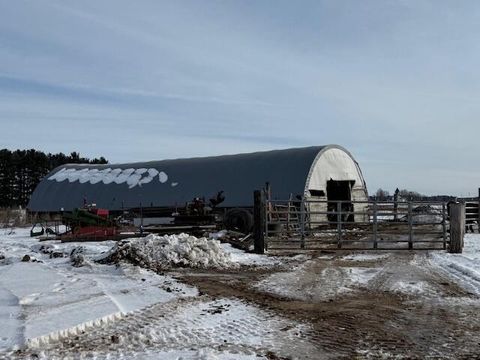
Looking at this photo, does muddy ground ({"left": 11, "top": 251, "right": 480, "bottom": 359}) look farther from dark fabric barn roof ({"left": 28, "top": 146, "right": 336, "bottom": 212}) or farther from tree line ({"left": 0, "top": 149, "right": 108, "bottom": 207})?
tree line ({"left": 0, "top": 149, "right": 108, "bottom": 207})

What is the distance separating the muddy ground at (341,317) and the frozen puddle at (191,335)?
2cm

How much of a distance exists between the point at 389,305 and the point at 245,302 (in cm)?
222

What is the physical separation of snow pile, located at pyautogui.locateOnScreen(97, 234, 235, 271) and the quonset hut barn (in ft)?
62.7

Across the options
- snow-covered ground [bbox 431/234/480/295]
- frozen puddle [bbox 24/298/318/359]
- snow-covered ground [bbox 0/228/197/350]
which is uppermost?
snow-covered ground [bbox 0/228/197/350]

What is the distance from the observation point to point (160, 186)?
1516 inches

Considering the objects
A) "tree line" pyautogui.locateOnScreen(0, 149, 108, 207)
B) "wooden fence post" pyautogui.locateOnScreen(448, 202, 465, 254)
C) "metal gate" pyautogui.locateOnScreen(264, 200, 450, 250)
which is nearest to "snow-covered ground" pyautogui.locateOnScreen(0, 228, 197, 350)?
"metal gate" pyautogui.locateOnScreen(264, 200, 450, 250)

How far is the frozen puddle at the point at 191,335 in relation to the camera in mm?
5855

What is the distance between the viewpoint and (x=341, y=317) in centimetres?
769

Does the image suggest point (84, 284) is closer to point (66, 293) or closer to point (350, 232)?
point (66, 293)

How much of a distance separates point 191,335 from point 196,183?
31.1 meters

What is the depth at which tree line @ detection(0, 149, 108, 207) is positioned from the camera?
7294cm

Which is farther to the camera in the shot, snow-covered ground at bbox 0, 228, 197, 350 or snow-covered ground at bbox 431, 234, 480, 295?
snow-covered ground at bbox 431, 234, 480, 295

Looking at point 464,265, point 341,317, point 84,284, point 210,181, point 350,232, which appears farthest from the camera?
point 210,181

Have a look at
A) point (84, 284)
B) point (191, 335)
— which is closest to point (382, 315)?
point (191, 335)
